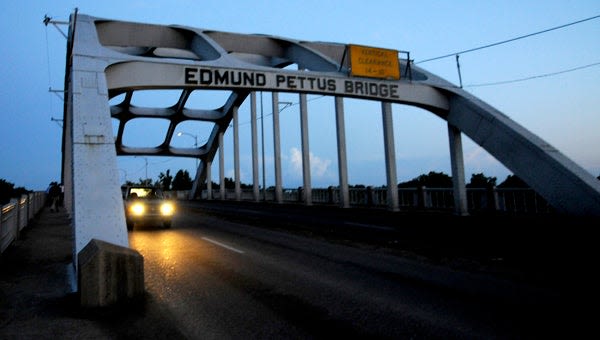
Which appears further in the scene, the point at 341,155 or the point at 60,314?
the point at 341,155

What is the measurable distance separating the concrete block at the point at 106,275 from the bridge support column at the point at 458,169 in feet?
51.9

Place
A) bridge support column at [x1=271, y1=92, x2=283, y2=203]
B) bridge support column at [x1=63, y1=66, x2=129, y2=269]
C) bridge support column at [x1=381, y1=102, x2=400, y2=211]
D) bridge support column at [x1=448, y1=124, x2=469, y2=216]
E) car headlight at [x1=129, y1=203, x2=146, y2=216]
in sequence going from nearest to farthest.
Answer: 1. bridge support column at [x1=63, y1=66, x2=129, y2=269]
2. car headlight at [x1=129, y1=203, x2=146, y2=216]
3. bridge support column at [x1=448, y1=124, x2=469, y2=216]
4. bridge support column at [x1=381, y1=102, x2=400, y2=211]
5. bridge support column at [x1=271, y1=92, x2=283, y2=203]

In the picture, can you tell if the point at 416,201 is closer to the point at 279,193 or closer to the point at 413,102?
the point at 413,102

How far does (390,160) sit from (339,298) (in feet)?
61.1

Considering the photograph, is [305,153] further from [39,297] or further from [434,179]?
[434,179]

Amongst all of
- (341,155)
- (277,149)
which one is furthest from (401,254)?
(277,149)

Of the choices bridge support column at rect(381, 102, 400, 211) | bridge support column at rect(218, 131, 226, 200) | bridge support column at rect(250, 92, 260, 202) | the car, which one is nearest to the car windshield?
the car

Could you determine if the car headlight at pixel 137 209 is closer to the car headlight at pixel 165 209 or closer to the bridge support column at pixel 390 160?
the car headlight at pixel 165 209

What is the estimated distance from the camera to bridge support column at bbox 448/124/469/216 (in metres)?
17.8

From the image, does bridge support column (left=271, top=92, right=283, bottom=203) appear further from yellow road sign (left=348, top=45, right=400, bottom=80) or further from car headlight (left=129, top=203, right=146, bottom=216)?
car headlight (left=129, top=203, right=146, bottom=216)

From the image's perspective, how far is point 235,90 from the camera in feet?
48.0

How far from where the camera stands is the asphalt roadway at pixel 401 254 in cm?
441

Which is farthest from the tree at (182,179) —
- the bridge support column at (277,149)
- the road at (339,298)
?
the road at (339,298)

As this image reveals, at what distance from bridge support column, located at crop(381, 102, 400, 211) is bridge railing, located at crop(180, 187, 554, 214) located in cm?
149
